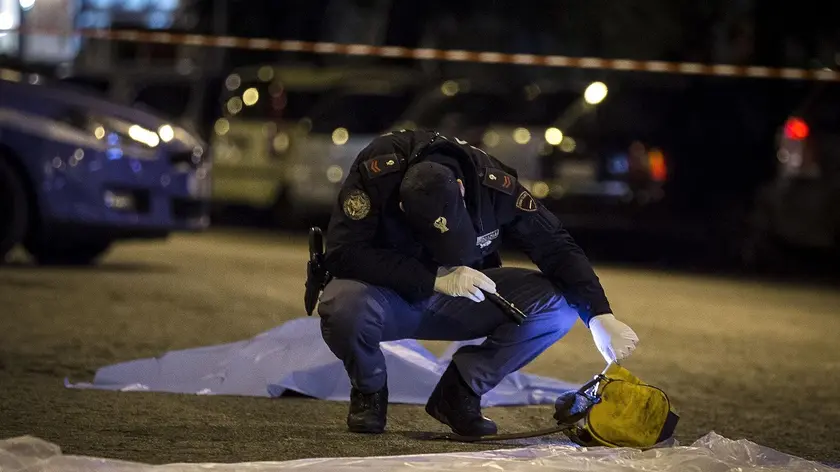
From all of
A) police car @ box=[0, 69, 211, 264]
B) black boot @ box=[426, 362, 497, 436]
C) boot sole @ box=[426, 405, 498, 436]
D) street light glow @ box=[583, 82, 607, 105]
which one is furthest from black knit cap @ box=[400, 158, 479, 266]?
street light glow @ box=[583, 82, 607, 105]

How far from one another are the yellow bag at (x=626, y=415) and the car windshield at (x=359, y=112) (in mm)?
10794

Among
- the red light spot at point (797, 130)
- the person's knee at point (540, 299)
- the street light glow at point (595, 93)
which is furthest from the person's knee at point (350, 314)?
the street light glow at point (595, 93)

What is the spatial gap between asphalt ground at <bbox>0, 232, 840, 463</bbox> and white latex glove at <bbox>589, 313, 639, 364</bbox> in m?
0.51

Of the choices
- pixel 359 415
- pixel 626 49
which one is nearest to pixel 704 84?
pixel 626 49

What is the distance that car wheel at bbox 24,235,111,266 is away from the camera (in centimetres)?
1128

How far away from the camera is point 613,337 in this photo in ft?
17.9

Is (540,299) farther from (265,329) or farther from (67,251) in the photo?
(67,251)

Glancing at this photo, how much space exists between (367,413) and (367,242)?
62cm

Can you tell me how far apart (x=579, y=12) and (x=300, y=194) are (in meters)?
6.85

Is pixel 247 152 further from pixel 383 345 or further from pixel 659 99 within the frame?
pixel 383 345

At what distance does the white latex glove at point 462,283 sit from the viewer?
17.7ft

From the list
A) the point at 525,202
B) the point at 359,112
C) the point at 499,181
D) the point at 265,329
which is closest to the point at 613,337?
the point at 525,202

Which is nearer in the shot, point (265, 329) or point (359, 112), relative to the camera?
point (265, 329)

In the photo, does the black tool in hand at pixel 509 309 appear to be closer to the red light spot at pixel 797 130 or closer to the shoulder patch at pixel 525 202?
the shoulder patch at pixel 525 202
